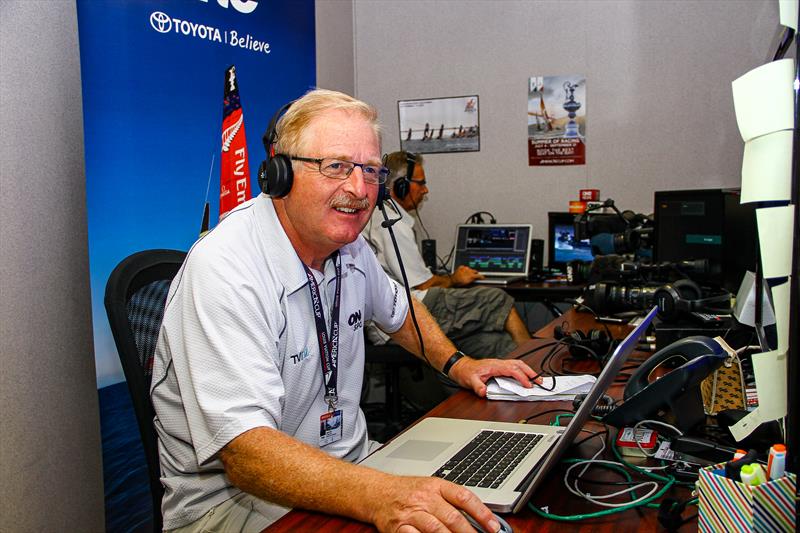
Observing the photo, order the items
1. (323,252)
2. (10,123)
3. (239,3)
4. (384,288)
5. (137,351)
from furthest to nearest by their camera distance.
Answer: (239,3) < (10,123) < (384,288) < (323,252) < (137,351)

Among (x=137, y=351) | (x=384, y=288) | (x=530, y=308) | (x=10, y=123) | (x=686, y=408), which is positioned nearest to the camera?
(x=686, y=408)

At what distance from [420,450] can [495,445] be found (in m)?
0.12

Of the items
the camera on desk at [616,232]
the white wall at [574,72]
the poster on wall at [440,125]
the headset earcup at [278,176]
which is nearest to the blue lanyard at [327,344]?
the headset earcup at [278,176]

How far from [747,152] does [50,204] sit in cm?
209

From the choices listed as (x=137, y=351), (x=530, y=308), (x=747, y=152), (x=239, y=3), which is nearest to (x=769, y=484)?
(x=747, y=152)

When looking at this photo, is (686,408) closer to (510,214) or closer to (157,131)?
(157,131)

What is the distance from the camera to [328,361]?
1368mm

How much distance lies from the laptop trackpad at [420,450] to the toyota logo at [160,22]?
6.13 ft

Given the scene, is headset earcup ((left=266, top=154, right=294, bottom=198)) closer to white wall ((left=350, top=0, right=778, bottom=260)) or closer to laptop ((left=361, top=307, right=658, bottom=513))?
laptop ((left=361, top=307, right=658, bottom=513))

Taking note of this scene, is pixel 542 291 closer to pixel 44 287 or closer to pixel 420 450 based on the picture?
pixel 44 287

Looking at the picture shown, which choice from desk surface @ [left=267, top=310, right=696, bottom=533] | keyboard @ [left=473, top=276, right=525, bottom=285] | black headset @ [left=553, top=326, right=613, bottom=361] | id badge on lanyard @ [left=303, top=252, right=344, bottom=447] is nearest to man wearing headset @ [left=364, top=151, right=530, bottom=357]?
keyboard @ [left=473, top=276, right=525, bottom=285]

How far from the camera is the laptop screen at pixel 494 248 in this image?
4031 mm

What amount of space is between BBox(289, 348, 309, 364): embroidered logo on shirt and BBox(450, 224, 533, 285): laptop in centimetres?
267

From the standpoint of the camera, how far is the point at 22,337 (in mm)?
2102
